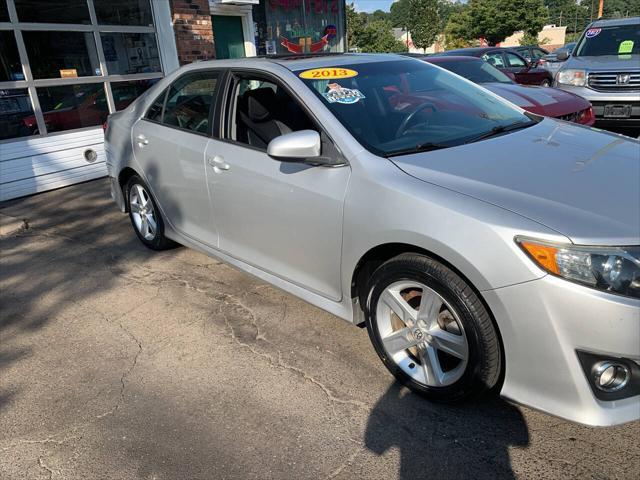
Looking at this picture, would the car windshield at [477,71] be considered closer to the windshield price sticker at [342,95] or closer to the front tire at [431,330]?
the windshield price sticker at [342,95]

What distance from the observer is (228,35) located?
404 inches

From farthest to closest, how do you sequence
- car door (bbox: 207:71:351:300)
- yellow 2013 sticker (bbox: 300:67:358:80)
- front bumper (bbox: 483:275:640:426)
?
yellow 2013 sticker (bbox: 300:67:358:80) < car door (bbox: 207:71:351:300) < front bumper (bbox: 483:275:640:426)

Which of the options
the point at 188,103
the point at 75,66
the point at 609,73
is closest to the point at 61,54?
the point at 75,66

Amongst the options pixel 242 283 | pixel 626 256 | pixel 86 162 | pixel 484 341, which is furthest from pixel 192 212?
pixel 86 162

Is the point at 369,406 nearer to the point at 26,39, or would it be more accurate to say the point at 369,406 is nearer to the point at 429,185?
the point at 429,185

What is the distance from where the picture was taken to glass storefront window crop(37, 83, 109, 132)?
7.39 m

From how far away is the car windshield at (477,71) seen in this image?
24.3ft

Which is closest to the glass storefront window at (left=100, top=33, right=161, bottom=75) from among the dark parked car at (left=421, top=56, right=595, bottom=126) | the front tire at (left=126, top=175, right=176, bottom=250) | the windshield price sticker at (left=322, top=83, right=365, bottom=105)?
the front tire at (left=126, top=175, right=176, bottom=250)

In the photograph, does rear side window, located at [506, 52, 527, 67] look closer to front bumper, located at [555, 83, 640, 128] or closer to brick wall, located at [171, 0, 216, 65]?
front bumper, located at [555, 83, 640, 128]

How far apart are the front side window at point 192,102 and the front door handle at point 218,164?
265 millimetres

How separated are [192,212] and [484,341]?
2415 millimetres

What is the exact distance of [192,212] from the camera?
389cm

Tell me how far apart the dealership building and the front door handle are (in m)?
4.81

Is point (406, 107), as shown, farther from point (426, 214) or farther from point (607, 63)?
point (607, 63)
